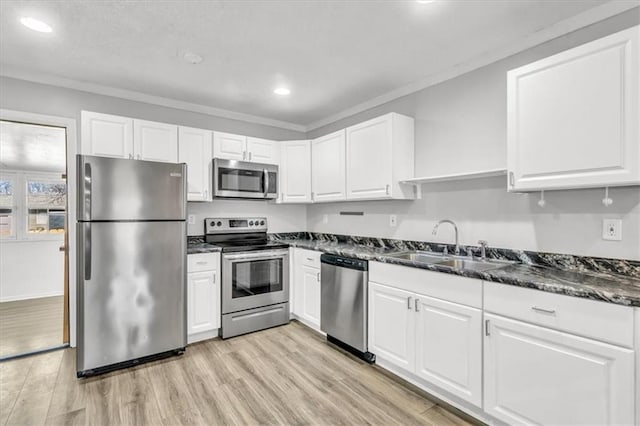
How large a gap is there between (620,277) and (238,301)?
299cm

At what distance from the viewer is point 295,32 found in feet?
7.13

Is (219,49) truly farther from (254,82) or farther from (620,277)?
(620,277)

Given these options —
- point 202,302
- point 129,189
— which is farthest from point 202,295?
point 129,189

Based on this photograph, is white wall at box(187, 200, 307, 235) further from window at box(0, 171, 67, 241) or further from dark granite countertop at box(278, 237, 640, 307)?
window at box(0, 171, 67, 241)

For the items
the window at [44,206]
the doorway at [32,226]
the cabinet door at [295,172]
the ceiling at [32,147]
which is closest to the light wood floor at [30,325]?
the doorway at [32,226]

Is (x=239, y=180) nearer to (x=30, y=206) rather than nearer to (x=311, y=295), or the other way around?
(x=311, y=295)

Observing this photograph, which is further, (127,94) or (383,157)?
(127,94)

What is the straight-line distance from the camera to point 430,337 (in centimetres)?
214

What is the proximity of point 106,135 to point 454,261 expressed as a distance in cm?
324

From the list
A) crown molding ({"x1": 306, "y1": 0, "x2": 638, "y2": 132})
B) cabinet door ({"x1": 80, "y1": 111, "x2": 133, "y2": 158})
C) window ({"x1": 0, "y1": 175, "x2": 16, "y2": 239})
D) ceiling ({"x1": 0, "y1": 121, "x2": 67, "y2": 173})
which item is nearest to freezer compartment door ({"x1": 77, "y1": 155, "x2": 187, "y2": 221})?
cabinet door ({"x1": 80, "y1": 111, "x2": 133, "y2": 158})

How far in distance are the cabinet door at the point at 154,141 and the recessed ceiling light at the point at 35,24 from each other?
93cm

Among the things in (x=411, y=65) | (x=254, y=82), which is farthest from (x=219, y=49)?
(x=411, y=65)

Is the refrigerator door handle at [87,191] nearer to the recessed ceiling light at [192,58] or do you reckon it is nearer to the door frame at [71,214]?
the door frame at [71,214]

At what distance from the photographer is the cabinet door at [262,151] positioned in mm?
3705
